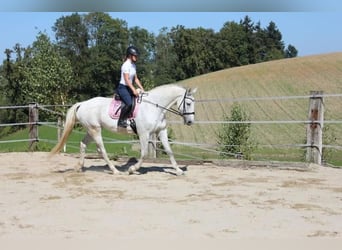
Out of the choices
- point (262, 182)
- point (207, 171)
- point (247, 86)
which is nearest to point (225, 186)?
Answer: point (262, 182)

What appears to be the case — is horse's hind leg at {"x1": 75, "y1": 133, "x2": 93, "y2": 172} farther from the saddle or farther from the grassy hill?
the grassy hill

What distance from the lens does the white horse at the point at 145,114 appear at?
6.27 metres

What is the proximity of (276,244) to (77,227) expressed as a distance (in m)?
1.56

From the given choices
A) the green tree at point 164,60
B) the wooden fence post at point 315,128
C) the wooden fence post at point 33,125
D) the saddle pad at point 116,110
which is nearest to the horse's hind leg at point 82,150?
the saddle pad at point 116,110

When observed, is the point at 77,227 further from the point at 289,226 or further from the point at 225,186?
the point at 225,186

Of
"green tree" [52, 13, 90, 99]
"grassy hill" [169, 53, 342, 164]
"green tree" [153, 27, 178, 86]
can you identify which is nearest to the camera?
"grassy hill" [169, 53, 342, 164]

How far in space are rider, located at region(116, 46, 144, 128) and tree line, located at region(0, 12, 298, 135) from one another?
80.9 feet

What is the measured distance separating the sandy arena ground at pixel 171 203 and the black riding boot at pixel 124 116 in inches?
29.0

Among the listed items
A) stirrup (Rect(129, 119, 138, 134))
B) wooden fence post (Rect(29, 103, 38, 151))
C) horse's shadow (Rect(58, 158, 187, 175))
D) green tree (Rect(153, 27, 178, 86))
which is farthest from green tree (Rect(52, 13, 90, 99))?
stirrup (Rect(129, 119, 138, 134))

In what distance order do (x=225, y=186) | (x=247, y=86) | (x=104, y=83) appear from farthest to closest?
(x=104, y=83), (x=247, y=86), (x=225, y=186)

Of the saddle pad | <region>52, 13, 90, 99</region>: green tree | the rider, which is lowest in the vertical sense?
the saddle pad

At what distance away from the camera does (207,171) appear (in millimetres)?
6719

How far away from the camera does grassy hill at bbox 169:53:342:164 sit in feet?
78.0

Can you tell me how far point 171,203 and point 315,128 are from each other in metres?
3.32
